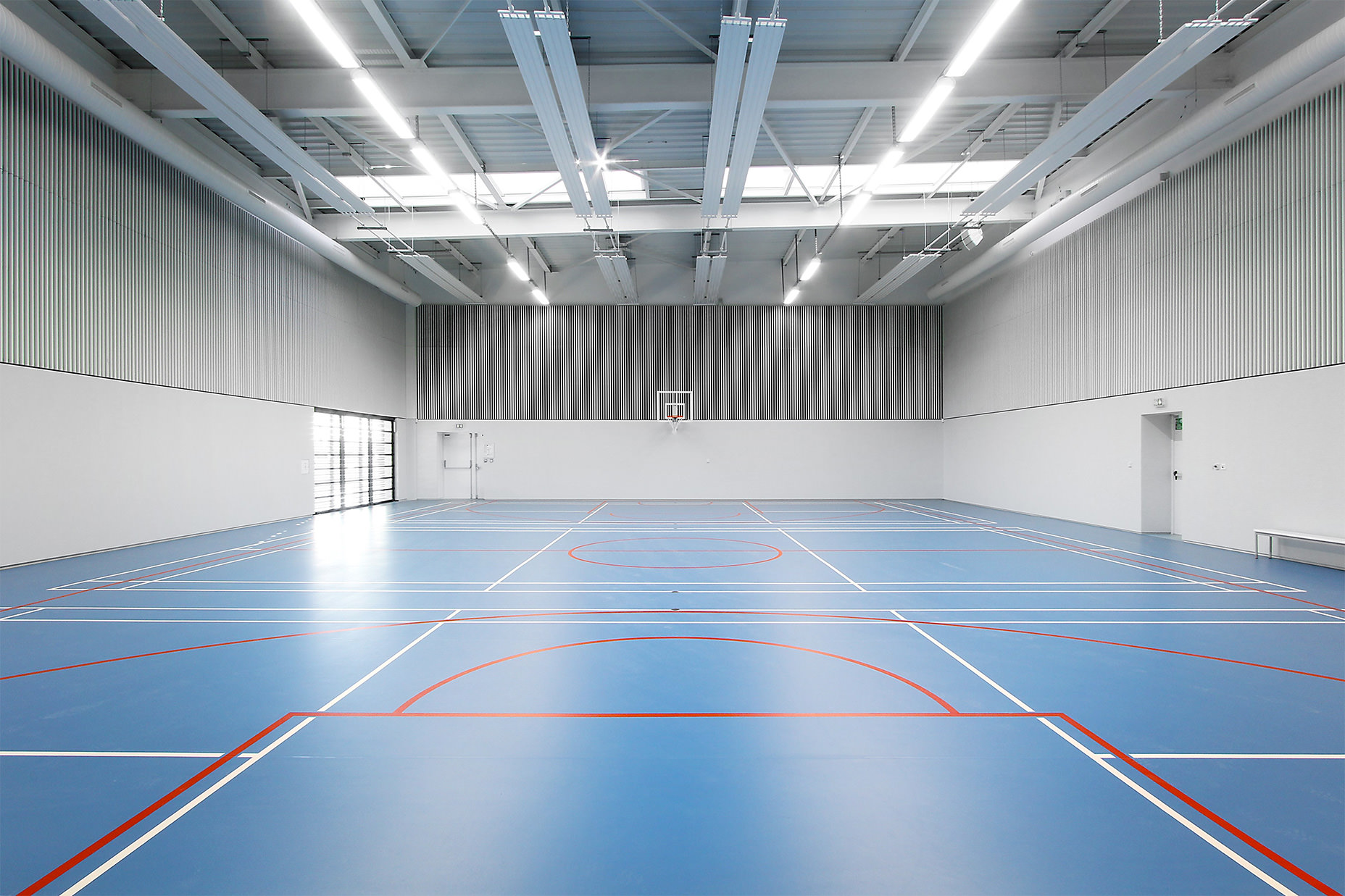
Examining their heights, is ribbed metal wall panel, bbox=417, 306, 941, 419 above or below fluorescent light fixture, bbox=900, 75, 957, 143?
below

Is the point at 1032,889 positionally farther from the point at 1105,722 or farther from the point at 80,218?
the point at 80,218

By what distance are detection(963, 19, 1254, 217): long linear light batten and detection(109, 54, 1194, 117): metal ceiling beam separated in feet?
3.19

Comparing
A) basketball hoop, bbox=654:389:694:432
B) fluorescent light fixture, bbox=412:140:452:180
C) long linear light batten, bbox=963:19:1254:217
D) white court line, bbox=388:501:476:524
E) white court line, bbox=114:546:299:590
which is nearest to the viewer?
long linear light batten, bbox=963:19:1254:217

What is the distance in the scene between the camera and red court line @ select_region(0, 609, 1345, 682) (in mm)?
5812

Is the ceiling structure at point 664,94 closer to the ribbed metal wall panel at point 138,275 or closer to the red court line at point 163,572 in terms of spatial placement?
the ribbed metal wall panel at point 138,275

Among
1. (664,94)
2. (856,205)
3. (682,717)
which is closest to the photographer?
(682,717)

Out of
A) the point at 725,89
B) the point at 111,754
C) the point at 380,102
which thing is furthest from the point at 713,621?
the point at 380,102

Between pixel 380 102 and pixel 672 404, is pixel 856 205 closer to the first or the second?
pixel 380 102

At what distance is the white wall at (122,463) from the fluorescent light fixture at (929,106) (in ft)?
51.7

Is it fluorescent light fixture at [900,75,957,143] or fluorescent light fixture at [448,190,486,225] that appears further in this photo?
fluorescent light fixture at [448,190,486,225]

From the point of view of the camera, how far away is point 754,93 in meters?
10.1

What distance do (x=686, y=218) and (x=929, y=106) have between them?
7.75 metres

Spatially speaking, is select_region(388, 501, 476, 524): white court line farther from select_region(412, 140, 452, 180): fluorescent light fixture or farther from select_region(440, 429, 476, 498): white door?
select_region(412, 140, 452, 180): fluorescent light fixture

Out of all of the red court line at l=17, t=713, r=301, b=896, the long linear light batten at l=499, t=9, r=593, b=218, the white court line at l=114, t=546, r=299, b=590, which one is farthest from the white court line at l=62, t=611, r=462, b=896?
the long linear light batten at l=499, t=9, r=593, b=218
